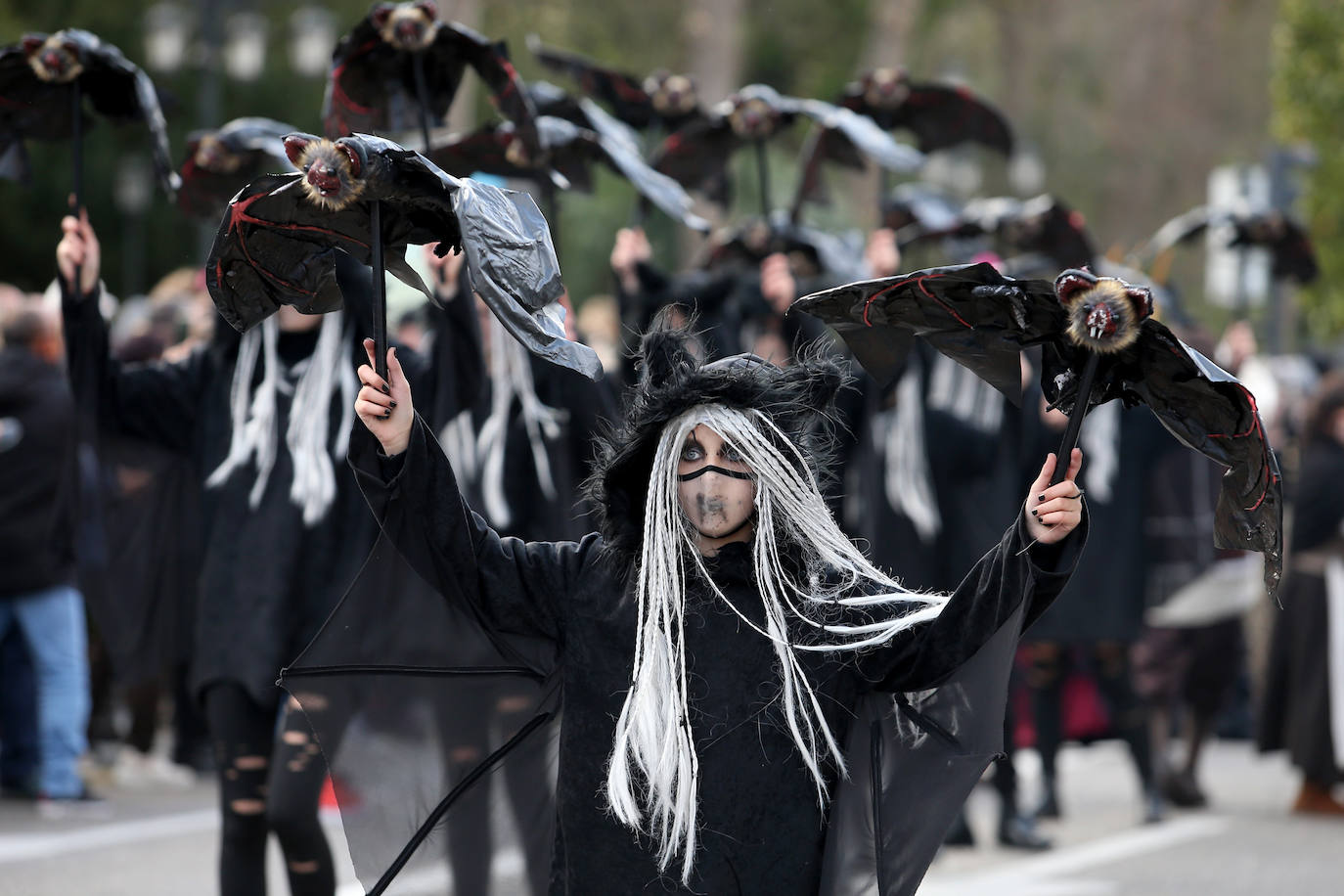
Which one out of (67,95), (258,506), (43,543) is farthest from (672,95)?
(43,543)

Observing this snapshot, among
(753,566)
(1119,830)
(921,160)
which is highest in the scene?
(921,160)

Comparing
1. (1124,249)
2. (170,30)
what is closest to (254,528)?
(170,30)

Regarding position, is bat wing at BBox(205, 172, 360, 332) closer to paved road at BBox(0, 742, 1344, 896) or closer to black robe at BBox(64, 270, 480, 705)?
black robe at BBox(64, 270, 480, 705)

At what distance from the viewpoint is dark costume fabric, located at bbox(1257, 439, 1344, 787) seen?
9.42m

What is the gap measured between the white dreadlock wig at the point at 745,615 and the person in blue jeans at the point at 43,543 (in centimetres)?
566

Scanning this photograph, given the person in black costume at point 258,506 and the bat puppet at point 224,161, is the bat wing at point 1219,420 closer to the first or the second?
the person in black costume at point 258,506

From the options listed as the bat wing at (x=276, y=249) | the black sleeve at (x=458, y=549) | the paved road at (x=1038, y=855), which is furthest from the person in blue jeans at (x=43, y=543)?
the black sleeve at (x=458, y=549)

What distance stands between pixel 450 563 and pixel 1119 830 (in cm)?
588

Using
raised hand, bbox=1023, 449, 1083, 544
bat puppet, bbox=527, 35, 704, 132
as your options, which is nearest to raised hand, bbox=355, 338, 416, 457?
raised hand, bbox=1023, 449, 1083, 544

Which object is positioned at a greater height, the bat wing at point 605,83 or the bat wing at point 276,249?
the bat wing at point 605,83

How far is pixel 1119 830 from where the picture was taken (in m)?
8.76

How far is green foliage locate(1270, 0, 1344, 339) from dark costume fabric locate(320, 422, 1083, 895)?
14944mm

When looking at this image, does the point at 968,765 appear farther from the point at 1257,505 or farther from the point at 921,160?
the point at 921,160

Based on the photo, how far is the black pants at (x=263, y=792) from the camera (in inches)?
185
